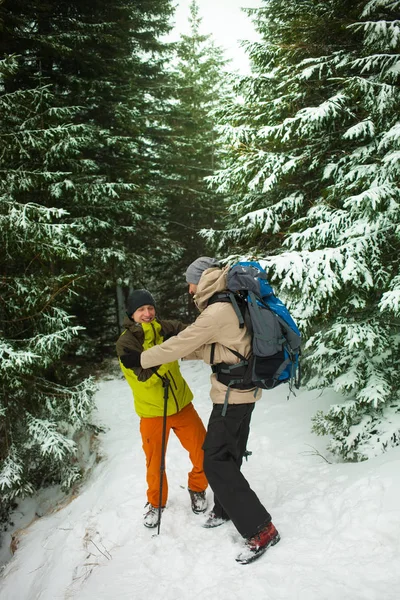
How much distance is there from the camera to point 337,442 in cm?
484

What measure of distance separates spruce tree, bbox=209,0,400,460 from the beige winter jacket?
1.28 metres

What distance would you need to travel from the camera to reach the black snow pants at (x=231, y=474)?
3.27 meters

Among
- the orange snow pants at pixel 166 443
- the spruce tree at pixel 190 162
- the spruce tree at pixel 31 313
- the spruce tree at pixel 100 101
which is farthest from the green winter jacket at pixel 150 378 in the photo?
the spruce tree at pixel 190 162

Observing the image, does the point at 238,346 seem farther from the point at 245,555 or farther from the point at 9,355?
the point at 9,355

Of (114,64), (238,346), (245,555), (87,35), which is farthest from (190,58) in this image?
(245,555)

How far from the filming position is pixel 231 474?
335 centimetres

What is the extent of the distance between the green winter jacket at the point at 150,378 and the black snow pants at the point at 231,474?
2.43ft

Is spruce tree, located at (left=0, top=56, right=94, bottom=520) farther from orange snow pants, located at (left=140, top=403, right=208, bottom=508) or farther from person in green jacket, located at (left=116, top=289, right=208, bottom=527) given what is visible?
orange snow pants, located at (left=140, top=403, right=208, bottom=508)

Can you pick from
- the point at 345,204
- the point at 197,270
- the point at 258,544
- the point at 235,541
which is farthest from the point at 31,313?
the point at 345,204

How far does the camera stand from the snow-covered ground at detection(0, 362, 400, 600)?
2.92 m

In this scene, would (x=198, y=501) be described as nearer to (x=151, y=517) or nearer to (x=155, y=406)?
(x=151, y=517)

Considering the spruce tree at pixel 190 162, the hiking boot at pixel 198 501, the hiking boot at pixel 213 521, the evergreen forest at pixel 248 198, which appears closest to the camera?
the hiking boot at pixel 213 521

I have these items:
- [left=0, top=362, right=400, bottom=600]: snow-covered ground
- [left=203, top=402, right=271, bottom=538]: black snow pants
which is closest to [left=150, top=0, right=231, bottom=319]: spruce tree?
[left=0, top=362, right=400, bottom=600]: snow-covered ground

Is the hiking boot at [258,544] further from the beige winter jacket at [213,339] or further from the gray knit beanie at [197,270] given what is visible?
the gray knit beanie at [197,270]
